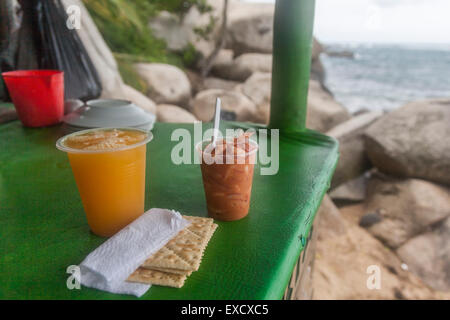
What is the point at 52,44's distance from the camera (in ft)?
7.84

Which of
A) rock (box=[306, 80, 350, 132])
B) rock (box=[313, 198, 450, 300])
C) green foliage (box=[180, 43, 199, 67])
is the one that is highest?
green foliage (box=[180, 43, 199, 67])

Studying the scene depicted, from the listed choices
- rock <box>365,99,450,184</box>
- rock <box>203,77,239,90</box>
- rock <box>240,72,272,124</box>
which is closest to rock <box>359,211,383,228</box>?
rock <box>365,99,450,184</box>

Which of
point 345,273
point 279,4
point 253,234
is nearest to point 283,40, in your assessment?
point 279,4

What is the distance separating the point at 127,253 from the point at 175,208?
0.35 m

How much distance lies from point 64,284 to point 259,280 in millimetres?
467

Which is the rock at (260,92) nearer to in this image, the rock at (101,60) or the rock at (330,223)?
the rock at (330,223)

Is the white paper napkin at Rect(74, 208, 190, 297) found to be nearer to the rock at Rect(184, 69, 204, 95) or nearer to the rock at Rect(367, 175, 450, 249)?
the rock at Rect(367, 175, 450, 249)

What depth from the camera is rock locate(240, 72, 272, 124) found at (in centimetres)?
703

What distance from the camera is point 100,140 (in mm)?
958

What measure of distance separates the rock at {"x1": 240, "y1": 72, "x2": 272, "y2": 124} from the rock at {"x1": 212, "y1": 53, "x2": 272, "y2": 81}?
1.68 m

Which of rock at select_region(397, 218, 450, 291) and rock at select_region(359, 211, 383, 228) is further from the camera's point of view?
rock at select_region(359, 211, 383, 228)

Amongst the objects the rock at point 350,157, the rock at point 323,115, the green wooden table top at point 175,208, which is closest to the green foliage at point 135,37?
the rock at point 323,115

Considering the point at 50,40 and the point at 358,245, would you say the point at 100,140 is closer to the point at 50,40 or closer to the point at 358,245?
the point at 50,40
